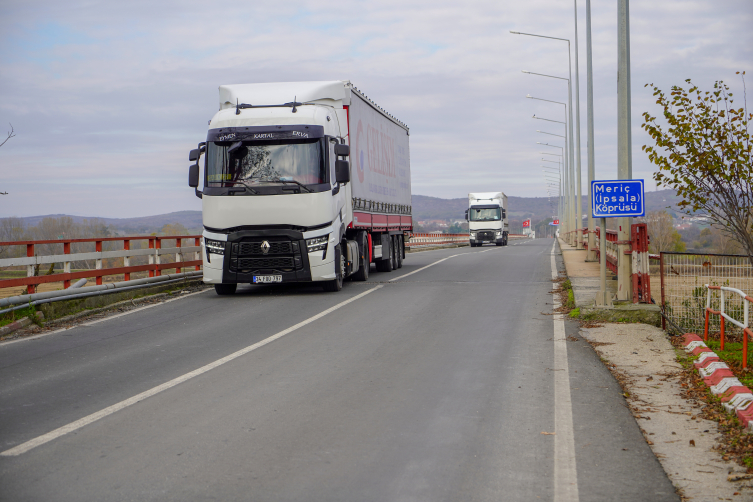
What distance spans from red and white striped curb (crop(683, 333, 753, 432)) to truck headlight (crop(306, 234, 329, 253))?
25.6 feet

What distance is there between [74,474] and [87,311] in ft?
28.6

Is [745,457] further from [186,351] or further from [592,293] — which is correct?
[592,293]

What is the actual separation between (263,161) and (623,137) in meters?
6.68

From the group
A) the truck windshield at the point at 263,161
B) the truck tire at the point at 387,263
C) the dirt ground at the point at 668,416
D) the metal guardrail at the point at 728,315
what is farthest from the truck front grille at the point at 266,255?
the truck tire at the point at 387,263

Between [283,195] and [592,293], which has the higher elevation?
[283,195]

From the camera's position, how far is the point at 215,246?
14523mm

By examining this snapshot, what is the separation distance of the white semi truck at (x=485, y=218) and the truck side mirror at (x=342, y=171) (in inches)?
1497

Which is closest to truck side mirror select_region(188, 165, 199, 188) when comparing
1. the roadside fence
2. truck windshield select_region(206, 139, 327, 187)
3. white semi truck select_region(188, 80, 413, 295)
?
white semi truck select_region(188, 80, 413, 295)

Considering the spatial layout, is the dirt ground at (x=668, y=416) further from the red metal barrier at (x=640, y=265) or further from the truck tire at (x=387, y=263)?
the truck tire at (x=387, y=263)

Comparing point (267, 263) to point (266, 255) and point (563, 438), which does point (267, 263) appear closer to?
point (266, 255)

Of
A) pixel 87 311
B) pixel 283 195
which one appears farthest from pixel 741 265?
pixel 87 311

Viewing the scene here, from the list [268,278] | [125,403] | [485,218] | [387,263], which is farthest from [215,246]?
[485,218]

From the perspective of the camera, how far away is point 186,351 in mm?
8883

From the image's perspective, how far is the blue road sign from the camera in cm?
1099
